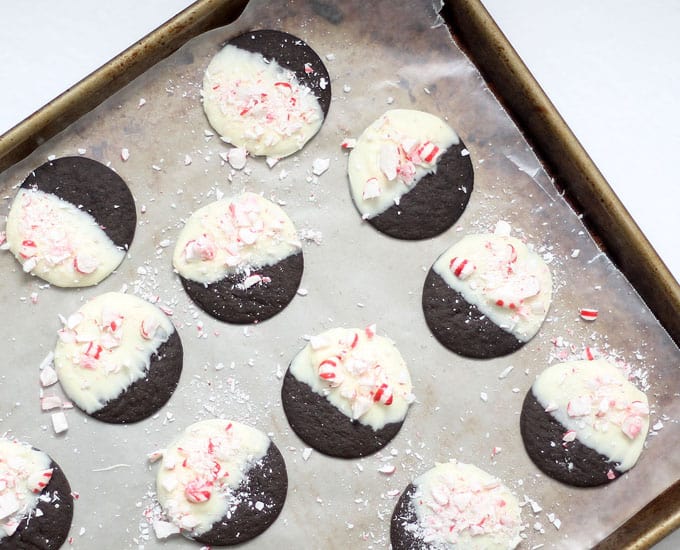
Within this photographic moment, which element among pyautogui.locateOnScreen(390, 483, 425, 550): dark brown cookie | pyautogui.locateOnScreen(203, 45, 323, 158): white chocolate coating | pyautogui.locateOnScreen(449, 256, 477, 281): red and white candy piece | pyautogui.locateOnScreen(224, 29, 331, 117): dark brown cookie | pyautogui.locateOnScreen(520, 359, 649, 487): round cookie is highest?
pyautogui.locateOnScreen(224, 29, 331, 117): dark brown cookie

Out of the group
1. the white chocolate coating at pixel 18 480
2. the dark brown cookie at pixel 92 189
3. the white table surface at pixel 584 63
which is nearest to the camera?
the white chocolate coating at pixel 18 480

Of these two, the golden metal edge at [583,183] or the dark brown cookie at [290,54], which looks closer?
the golden metal edge at [583,183]

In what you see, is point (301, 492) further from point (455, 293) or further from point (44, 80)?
point (44, 80)

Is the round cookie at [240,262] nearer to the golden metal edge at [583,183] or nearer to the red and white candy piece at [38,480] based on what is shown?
the red and white candy piece at [38,480]

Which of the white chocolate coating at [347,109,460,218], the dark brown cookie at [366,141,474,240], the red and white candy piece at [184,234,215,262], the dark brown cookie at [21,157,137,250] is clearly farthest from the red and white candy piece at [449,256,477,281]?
the dark brown cookie at [21,157,137,250]

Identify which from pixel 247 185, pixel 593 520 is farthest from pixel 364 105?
pixel 593 520

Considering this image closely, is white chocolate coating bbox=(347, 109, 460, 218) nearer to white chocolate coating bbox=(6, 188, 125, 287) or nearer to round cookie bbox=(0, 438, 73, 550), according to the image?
white chocolate coating bbox=(6, 188, 125, 287)

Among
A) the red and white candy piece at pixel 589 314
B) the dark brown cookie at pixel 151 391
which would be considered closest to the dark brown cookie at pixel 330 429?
the dark brown cookie at pixel 151 391
